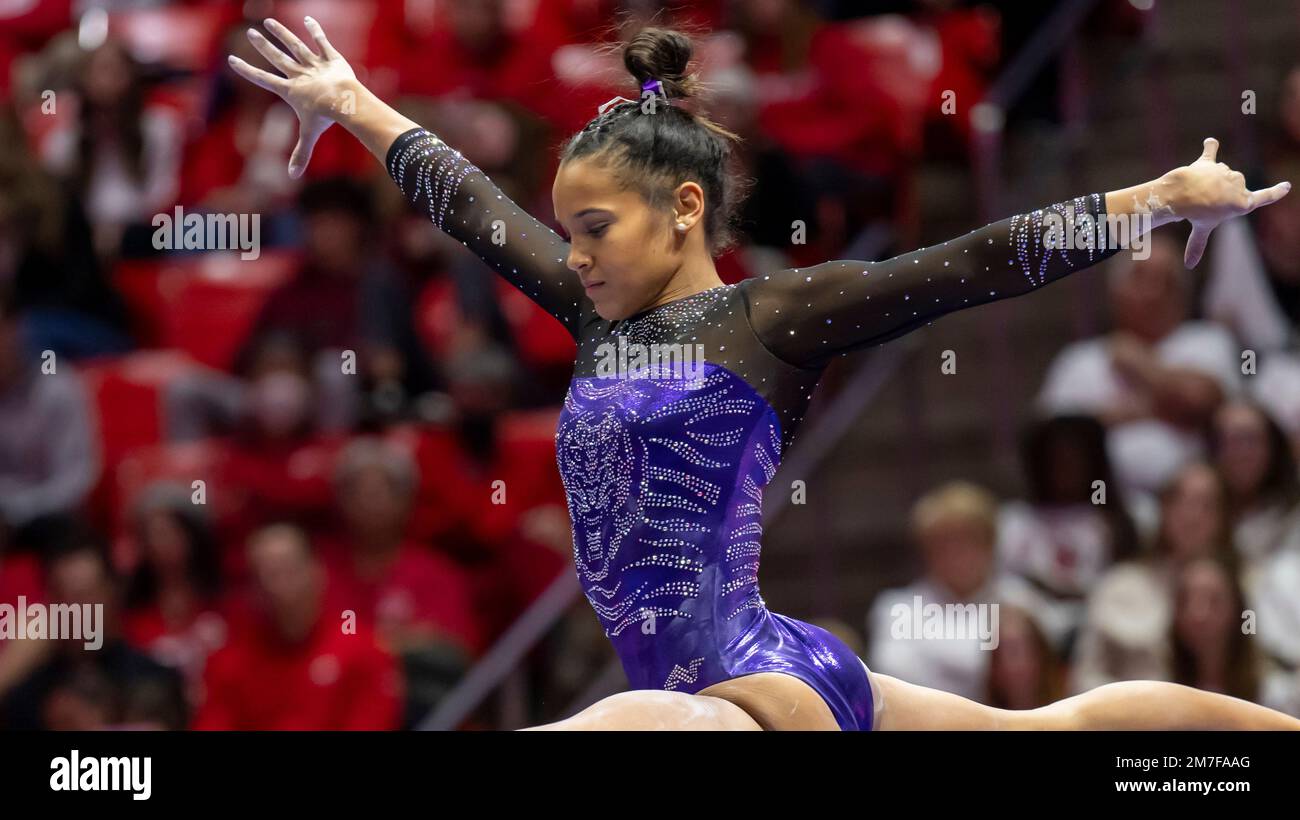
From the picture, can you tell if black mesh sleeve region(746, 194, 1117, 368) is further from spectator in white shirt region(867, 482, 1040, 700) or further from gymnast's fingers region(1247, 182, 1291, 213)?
spectator in white shirt region(867, 482, 1040, 700)

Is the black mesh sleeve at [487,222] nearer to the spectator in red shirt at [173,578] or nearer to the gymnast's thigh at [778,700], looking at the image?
the gymnast's thigh at [778,700]

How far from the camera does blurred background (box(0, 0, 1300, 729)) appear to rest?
5156 millimetres

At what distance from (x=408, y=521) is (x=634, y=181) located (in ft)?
9.69

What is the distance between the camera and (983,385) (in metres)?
6.00

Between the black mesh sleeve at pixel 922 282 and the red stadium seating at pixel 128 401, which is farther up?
the red stadium seating at pixel 128 401

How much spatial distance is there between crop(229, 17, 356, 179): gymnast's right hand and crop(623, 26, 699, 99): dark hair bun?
1.84ft

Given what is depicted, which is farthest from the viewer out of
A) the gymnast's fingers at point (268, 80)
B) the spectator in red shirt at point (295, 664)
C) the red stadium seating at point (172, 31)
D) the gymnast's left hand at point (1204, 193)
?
the red stadium seating at point (172, 31)

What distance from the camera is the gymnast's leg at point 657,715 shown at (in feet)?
8.20

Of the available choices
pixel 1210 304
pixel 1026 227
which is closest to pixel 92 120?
pixel 1210 304

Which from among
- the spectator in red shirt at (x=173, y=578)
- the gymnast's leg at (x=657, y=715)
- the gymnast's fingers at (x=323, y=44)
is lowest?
the gymnast's leg at (x=657, y=715)

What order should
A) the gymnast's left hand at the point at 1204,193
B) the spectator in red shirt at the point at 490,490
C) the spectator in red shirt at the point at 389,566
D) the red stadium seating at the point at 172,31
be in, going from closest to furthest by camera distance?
1. the gymnast's left hand at the point at 1204,193
2. the spectator in red shirt at the point at 389,566
3. the spectator in red shirt at the point at 490,490
4. the red stadium seating at the point at 172,31

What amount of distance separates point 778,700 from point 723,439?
0.41m

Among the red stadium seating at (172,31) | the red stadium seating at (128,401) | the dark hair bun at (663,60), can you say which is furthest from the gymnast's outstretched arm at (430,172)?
the red stadium seating at (172,31)

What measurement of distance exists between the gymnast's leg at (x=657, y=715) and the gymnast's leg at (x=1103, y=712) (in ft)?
1.29
